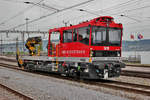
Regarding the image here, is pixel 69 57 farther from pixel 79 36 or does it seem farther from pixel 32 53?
pixel 32 53

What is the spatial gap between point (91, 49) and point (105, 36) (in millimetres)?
1314

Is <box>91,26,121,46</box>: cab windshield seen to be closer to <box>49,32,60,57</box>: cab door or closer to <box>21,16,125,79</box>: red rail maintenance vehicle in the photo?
<box>21,16,125,79</box>: red rail maintenance vehicle

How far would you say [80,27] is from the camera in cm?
1066

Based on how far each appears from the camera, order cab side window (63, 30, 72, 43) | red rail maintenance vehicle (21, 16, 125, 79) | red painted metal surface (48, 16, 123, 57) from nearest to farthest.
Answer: red rail maintenance vehicle (21, 16, 125, 79), red painted metal surface (48, 16, 123, 57), cab side window (63, 30, 72, 43)

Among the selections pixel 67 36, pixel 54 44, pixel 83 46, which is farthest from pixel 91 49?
pixel 54 44

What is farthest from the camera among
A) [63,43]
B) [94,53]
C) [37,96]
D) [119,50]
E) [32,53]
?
[32,53]

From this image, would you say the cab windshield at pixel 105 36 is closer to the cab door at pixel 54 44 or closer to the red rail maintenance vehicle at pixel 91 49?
the red rail maintenance vehicle at pixel 91 49

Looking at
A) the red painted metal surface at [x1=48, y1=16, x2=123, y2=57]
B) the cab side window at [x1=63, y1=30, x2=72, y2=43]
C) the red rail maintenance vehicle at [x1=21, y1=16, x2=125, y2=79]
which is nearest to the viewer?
the red rail maintenance vehicle at [x1=21, y1=16, x2=125, y2=79]

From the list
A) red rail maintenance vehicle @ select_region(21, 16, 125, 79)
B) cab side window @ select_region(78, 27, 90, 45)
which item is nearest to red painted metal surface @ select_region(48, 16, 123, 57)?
red rail maintenance vehicle @ select_region(21, 16, 125, 79)

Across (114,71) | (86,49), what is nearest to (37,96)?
(86,49)

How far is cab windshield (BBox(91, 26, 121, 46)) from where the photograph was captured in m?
10.2

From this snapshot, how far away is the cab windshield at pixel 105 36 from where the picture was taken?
1020 centimetres

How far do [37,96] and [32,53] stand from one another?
407 inches

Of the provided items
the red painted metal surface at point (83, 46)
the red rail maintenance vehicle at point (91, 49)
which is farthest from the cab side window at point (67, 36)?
the red painted metal surface at point (83, 46)
